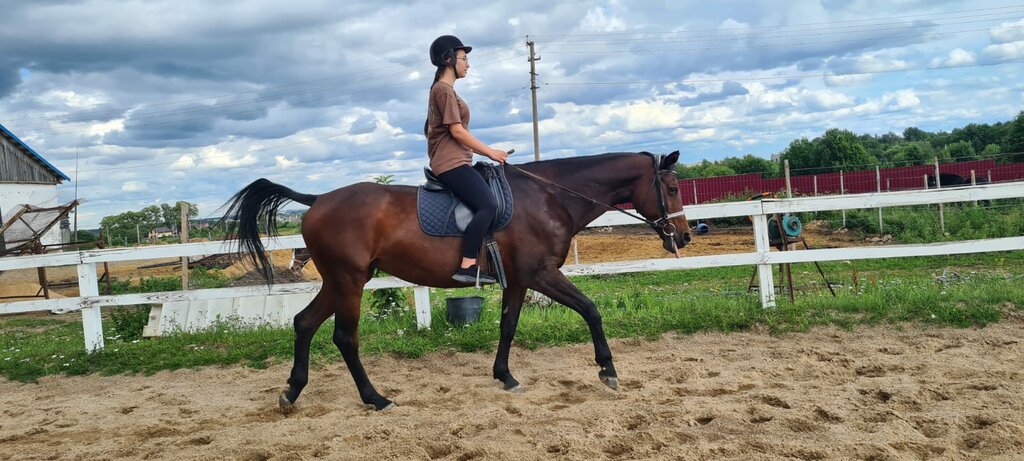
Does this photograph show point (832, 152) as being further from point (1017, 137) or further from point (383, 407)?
point (383, 407)

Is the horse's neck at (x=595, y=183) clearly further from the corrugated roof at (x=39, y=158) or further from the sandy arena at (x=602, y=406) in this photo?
the corrugated roof at (x=39, y=158)

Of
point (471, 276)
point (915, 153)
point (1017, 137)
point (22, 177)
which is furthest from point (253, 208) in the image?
point (915, 153)

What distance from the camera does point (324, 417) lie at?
475 cm

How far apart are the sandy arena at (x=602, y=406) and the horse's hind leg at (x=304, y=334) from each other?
0.23m

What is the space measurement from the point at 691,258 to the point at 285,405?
4.44m

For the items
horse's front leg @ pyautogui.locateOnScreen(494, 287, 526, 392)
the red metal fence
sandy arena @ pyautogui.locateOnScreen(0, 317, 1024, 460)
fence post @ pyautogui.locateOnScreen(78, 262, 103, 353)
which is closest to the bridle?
horse's front leg @ pyautogui.locateOnScreen(494, 287, 526, 392)

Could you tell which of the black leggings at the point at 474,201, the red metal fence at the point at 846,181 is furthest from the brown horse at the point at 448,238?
the red metal fence at the point at 846,181

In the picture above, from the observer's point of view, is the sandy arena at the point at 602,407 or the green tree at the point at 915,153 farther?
the green tree at the point at 915,153

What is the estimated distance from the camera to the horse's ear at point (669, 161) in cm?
565

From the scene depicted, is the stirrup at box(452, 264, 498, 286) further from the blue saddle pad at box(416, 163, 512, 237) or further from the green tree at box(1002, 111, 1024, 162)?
the green tree at box(1002, 111, 1024, 162)

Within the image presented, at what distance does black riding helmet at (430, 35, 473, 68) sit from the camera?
530 cm

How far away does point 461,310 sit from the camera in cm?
747

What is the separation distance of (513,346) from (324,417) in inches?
95.6

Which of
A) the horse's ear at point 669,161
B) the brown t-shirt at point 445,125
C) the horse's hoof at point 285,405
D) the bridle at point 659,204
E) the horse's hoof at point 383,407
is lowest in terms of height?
the horse's hoof at point 383,407
